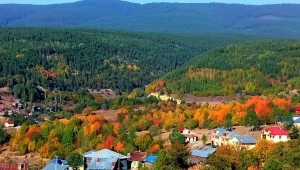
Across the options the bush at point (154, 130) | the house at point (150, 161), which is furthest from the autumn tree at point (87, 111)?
the house at point (150, 161)

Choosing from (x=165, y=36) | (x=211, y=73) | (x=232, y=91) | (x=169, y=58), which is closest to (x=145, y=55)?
(x=169, y=58)

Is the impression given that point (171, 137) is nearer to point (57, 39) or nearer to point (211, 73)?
→ point (211, 73)

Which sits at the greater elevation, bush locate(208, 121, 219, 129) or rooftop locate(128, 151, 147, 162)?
rooftop locate(128, 151, 147, 162)

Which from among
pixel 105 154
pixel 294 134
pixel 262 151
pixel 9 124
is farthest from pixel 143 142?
pixel 9 124

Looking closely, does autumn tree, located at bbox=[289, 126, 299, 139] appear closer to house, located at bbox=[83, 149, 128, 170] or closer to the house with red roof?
the house with red roof

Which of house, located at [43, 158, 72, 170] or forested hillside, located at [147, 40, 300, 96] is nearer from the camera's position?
house, located at [43, 158, 72, 170]

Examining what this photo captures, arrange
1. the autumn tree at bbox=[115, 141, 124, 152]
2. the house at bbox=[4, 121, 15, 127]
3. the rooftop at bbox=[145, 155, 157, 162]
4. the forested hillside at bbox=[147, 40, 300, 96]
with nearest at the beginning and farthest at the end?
the rooftop at bbox=[145, 155, 157, 162]
the autumn tree at bbox=[115, 141, 124, 152]
the house at bbox=[4, 121, 15, 127]
the forested hillside at bbox=[147, 40, 300, 96]

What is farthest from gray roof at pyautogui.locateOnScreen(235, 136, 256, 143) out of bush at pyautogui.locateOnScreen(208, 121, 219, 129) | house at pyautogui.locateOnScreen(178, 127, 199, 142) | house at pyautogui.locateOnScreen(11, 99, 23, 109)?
house at pyautogui.locateOnScreen(11, 99, 23, 109)
